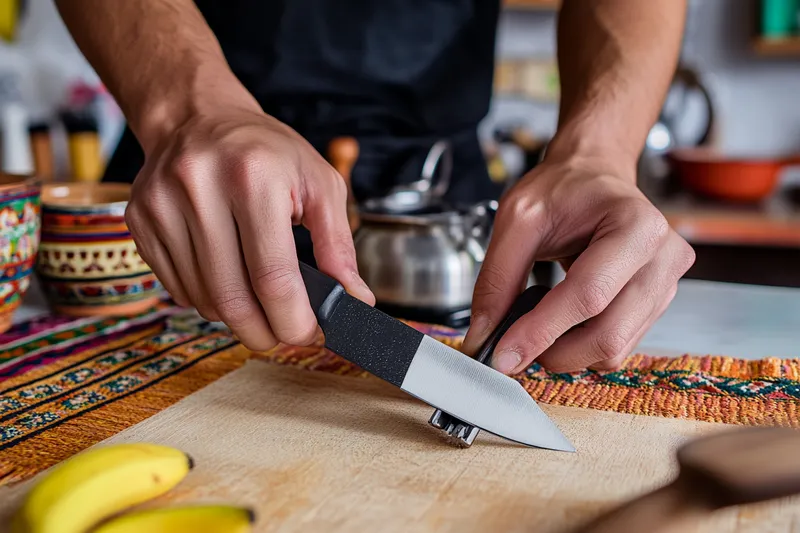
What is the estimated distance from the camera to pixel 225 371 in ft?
2.43

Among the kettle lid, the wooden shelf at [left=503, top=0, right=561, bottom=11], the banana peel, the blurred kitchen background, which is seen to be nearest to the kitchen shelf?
the blurred kitchen background

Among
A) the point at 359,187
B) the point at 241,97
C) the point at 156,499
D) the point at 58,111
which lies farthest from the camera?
the point at 58,111

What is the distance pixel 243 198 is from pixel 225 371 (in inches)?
8.3

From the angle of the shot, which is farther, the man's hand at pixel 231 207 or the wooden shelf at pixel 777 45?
the wooden shelf at pixel 777 45

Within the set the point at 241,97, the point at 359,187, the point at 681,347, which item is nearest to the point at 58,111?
the point at 359,187

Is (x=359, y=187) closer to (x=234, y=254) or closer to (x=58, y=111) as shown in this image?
(x=234, y=254)

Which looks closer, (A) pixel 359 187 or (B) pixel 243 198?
(B) pixel 243 198

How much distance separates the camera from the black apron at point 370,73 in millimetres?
1177

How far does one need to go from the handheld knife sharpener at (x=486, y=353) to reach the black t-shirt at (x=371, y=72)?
0.58 meters

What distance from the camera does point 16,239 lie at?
79 centimetres

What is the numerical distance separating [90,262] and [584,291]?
1.84 feet

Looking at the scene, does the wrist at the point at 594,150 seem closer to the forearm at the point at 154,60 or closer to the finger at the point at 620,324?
the finger at the point at 620,324

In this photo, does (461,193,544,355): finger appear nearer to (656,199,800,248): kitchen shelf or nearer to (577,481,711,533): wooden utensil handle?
(577,481,711,533): wooden utensil handle

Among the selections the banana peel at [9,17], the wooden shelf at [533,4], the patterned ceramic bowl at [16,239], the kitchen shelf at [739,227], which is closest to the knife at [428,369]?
the patterned ceramic bowl at [16,239]
